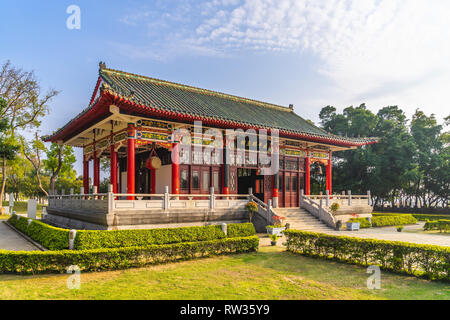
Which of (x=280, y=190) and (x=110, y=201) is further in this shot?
(x=280, y=190)

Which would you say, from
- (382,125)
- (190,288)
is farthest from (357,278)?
(382,125)

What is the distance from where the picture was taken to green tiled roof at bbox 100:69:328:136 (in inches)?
577

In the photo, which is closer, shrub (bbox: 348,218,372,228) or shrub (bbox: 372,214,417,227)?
shrub (bbox: 348,218,372,228)

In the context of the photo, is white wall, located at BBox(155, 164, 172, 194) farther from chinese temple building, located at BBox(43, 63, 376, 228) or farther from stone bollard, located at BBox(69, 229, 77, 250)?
stone bollard, located at BBox(69, 229, 77, 250)

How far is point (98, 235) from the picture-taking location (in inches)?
366

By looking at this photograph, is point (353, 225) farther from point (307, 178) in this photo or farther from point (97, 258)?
point (97, 258)

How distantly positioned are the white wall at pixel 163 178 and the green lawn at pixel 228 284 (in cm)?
784

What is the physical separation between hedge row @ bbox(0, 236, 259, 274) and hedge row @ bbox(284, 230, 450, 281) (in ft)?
10.1

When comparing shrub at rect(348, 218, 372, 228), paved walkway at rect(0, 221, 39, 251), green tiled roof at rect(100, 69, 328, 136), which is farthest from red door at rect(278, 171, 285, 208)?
paved walkway at rect(0, 221, 39, 251)

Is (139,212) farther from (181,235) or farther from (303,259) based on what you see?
(303,259)

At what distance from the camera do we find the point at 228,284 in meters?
7.09

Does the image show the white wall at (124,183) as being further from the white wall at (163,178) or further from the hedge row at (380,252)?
the hedge row at (380,252)

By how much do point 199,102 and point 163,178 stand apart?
4430 millimetres

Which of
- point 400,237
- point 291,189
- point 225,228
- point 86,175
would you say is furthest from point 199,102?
point 400,237
